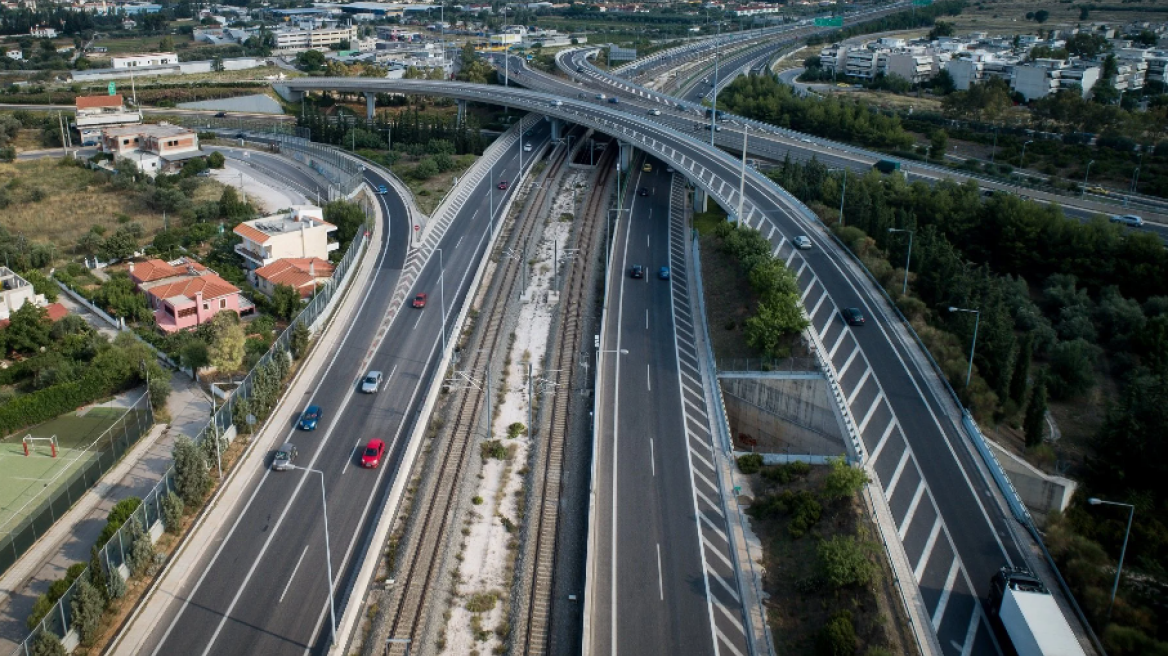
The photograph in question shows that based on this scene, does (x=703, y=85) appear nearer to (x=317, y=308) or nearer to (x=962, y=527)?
(x=317, y=308)

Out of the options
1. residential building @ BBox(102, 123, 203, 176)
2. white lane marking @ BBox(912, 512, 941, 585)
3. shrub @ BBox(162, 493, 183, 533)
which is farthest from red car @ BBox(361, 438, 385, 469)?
residential building @ BBox(102, 123, 203, 176)

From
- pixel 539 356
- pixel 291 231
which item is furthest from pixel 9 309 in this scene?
pixel 539 356

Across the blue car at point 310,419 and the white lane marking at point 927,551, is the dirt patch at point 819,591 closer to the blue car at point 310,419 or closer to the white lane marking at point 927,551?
the white lane marking at point 927,551

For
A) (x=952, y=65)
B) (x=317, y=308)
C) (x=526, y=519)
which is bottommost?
(x=526, y=519)

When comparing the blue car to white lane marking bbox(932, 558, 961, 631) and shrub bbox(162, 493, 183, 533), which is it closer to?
shrub bbox(162, 493, 183, 533)

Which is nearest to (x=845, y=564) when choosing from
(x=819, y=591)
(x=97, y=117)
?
(x=819, y=591)

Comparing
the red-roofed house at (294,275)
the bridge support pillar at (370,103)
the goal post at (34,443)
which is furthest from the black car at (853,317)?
the bridge support pillar at (370,103)
